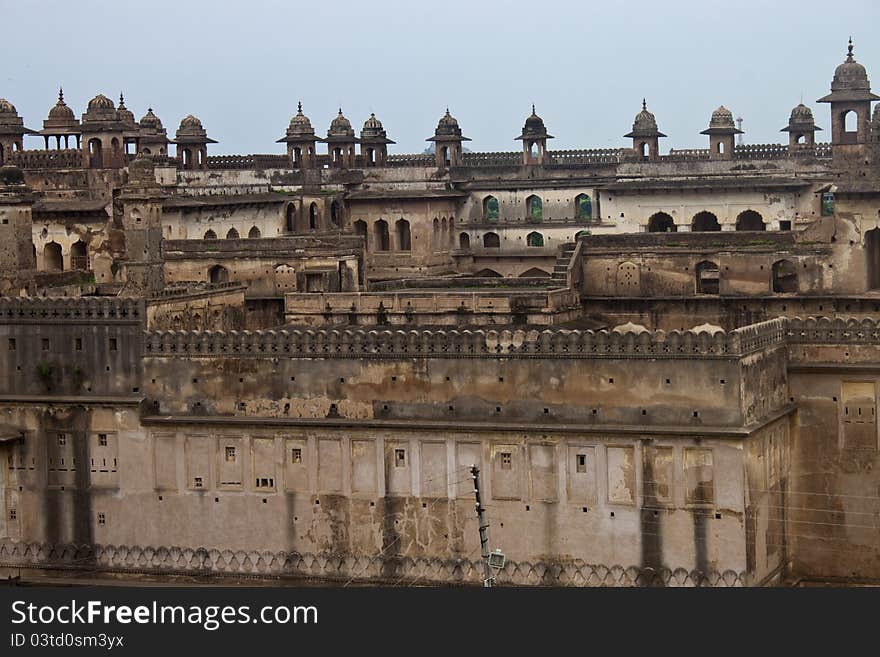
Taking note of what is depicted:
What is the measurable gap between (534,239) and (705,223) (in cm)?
630

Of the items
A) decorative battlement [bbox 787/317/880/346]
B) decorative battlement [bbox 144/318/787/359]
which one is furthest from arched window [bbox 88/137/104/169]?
decorative battlement [bbox 787/317/880/346]

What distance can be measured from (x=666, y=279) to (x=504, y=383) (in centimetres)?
1288

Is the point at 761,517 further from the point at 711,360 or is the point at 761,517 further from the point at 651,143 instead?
the point at 651,143

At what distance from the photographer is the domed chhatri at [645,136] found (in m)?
66.9

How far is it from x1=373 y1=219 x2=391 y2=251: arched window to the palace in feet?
44.2

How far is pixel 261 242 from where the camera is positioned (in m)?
55.8

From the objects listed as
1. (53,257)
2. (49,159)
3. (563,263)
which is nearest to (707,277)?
(563,263)

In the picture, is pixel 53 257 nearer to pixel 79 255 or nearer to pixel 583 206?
pixel 79 255

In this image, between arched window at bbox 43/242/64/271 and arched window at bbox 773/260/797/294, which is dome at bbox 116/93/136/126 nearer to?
arched window at bbox 43/242/64/271

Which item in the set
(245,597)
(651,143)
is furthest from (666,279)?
(245,597)

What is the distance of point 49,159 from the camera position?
2603 inches

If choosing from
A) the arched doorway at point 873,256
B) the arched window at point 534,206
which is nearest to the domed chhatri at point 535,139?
the arched window at point 534,206

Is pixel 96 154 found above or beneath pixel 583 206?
above

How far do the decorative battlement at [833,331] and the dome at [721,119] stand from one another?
24308mm
